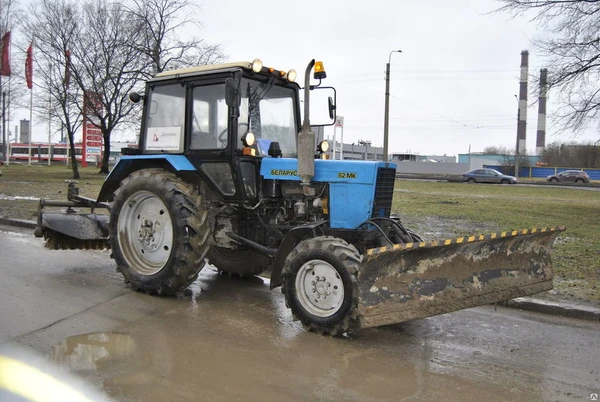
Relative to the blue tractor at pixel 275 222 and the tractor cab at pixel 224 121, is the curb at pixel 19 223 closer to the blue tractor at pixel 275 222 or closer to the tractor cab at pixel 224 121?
the blue tractor at pixel 275 222

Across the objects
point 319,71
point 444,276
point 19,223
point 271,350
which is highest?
point 319,71

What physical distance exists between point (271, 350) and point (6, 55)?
30.0 m

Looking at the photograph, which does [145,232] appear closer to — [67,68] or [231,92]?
[231,92]

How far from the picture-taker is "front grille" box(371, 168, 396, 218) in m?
5.49

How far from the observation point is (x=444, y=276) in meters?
4.91

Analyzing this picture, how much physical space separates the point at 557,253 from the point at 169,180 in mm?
6730

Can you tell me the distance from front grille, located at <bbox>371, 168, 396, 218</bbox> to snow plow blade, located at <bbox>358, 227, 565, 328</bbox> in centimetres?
89

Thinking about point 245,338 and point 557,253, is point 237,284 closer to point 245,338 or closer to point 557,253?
point 245,338

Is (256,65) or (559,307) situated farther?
(559,307)

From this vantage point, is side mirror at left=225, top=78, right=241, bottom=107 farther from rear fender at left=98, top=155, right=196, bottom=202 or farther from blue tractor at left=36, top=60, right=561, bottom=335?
rear fender at left=98, top=155, right=196, bottom=202

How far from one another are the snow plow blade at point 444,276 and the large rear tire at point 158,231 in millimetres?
2221

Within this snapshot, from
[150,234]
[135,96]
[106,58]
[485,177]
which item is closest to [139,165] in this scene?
[135,96]

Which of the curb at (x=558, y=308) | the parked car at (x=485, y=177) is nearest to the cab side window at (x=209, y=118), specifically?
the curb at (x=558, y=308)

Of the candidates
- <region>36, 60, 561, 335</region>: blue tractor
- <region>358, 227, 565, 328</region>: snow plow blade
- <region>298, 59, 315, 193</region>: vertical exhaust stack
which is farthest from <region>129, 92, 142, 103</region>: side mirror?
<region>358, 227, 565, 328</region>: snow plow blade
